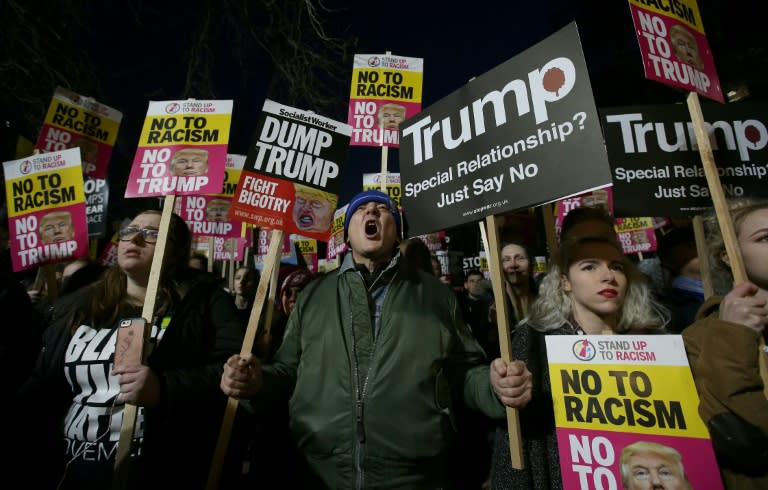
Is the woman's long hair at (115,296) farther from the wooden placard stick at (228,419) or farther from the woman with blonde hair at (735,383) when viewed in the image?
the woman with blonde hair at (735,383)

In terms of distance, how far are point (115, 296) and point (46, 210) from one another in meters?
1.89

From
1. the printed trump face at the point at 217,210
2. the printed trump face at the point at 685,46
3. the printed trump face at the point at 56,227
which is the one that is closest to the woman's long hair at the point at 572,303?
the printed trump face at the point at 685,46

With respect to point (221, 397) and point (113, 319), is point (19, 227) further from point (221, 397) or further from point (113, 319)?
point (221, 397)

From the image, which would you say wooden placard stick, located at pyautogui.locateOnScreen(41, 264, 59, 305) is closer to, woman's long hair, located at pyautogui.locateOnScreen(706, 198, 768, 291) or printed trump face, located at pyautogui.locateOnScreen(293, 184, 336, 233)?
printed trump face, located at pyautogui.locateOnScreen(293, 184, 336, 233)

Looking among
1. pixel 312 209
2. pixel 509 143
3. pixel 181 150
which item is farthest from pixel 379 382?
pixel 181 150

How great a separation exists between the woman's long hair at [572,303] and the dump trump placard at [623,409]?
0.47 meters

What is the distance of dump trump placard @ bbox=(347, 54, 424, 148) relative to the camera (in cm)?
426

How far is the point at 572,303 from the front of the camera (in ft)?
6.29

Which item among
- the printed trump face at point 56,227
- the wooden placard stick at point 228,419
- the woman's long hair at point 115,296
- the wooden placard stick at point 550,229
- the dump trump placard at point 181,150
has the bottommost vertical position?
the wooden placard stick at point 228,419

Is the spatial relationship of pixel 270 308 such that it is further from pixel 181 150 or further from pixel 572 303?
pixel 572 303

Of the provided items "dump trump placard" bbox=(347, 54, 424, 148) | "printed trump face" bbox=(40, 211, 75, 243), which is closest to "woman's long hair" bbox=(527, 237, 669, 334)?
"dump trump placard" bbox=(347, 54, 424, 148)

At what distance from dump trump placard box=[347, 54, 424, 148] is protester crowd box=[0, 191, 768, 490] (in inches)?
82.8

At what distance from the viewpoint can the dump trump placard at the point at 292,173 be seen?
2652 mm

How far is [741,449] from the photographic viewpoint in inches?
47.3
